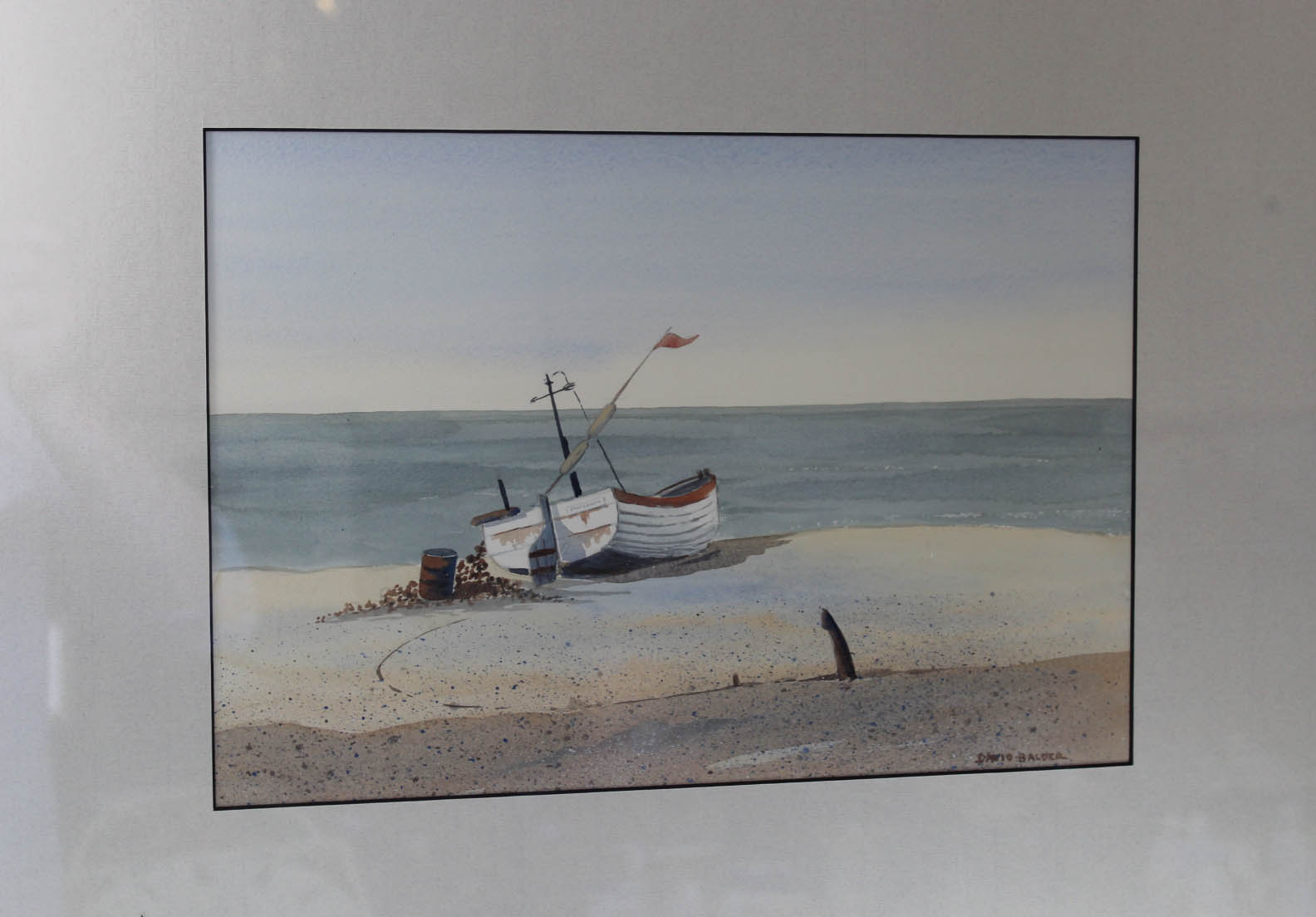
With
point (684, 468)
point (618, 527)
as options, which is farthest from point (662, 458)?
point (618, 527)

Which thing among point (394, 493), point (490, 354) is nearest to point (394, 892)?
point (394, 493)

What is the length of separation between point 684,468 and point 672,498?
6cm

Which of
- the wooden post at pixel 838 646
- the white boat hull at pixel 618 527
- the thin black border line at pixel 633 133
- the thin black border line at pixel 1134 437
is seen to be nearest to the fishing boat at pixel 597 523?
the white boat hull at pixel 618 527

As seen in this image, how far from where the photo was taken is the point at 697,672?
6.36 ft

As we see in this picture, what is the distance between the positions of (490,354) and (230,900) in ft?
3.58

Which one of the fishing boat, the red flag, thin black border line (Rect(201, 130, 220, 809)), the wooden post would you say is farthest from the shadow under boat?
thin black border line (Rect(201, 130, 220, 809))

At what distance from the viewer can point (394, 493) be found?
189 centimetres

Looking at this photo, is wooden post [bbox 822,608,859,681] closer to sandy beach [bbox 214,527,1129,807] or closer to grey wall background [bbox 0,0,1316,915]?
sandy beach [bbox 214,527,1129,807]

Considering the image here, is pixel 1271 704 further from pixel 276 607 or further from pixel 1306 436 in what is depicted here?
pixel 276 607

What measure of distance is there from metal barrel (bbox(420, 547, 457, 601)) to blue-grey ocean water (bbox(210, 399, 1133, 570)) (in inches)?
0.7

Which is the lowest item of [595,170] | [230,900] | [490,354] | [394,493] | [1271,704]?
[230,900]

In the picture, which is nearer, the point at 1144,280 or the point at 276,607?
the point at 276,607

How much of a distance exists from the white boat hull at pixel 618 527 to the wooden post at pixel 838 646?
0.28m

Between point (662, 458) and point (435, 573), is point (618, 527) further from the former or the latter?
point (435, 573)
